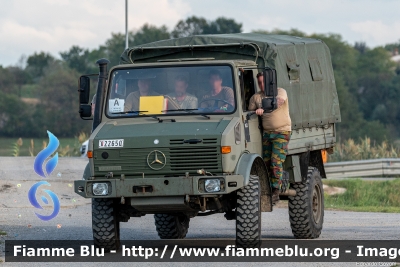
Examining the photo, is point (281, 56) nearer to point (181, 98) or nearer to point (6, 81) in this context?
point (181, 98)

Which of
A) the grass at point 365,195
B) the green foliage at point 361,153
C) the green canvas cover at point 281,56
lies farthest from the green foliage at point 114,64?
the green canvas cover at point 281,56

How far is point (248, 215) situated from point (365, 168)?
17572mm

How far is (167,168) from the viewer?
1215 cm

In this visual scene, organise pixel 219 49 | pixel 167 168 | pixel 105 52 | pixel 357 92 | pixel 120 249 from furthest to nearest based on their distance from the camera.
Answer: pixel 105 52 → pixel 357 92 → pixel 219 49 → pixel 120 249 → pixel 167 168

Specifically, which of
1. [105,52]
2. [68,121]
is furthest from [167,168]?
[105,52]

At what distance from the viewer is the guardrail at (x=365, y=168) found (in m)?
28.7

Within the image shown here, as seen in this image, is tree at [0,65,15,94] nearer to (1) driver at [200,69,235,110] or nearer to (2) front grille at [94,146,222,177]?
(1) driver at [200,69,235,110]

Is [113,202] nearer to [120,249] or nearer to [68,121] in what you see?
[120,249]

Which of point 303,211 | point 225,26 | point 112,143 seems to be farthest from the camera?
Answer: point 225,26

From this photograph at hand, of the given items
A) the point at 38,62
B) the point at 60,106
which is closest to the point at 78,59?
the point at 38,62

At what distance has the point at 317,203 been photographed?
51.4 feet

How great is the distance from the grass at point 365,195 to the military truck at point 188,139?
854 cm

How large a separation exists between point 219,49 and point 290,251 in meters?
3.14

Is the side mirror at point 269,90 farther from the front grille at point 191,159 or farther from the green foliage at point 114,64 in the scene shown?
the green foliage at point 114,64
